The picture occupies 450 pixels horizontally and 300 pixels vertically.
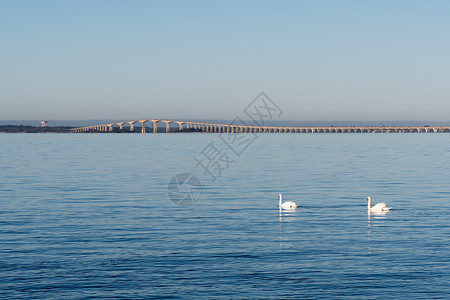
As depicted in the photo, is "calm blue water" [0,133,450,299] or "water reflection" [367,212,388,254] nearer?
"calm blue water" [0,133,450,299]

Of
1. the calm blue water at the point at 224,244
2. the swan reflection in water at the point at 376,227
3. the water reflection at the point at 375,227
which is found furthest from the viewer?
the water reflection at the point at 375,227

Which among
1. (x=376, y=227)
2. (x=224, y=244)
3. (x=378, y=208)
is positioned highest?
(x=378, y=208)

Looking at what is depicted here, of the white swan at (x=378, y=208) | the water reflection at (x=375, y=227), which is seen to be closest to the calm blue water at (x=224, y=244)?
the water reflection at (x=375, y=227)

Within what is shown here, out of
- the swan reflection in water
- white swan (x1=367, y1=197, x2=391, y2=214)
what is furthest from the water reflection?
white swan (x1=367, y1=197, x2=391, y2=214)

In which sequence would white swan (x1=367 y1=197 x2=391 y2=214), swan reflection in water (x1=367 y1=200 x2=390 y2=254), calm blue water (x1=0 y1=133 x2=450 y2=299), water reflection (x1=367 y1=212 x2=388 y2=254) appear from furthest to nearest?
white swan (x1=367 y1=197 x2=391 y2=214), water reflection (x1=367 y1=212 x2=388 y2=254), swan reflection in water (x1=367 y1=200 x2=390 y2=254), calm blue water (x1=0 y1=133 x2=450 y2=299)

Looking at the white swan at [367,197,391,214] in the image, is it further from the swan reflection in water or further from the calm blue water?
the calm blue water

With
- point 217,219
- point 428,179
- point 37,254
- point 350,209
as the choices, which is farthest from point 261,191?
point 37,254

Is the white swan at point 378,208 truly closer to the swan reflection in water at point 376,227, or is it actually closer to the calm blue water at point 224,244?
the swan reflection in water at point 376,227

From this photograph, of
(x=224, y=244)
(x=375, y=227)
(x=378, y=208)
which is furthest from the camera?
(x=378, y=208)

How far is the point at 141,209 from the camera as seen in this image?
3828 centimetres

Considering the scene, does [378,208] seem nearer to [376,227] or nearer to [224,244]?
[376,227]

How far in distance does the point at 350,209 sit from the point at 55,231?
58.9 ft

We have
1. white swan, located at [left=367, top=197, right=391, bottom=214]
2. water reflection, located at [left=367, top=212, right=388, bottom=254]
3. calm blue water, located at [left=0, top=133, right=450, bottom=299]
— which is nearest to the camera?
calm blue water, located at [left=0, top=133, right=450, bottom=299]

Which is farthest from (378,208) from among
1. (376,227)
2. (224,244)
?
(224,244)
